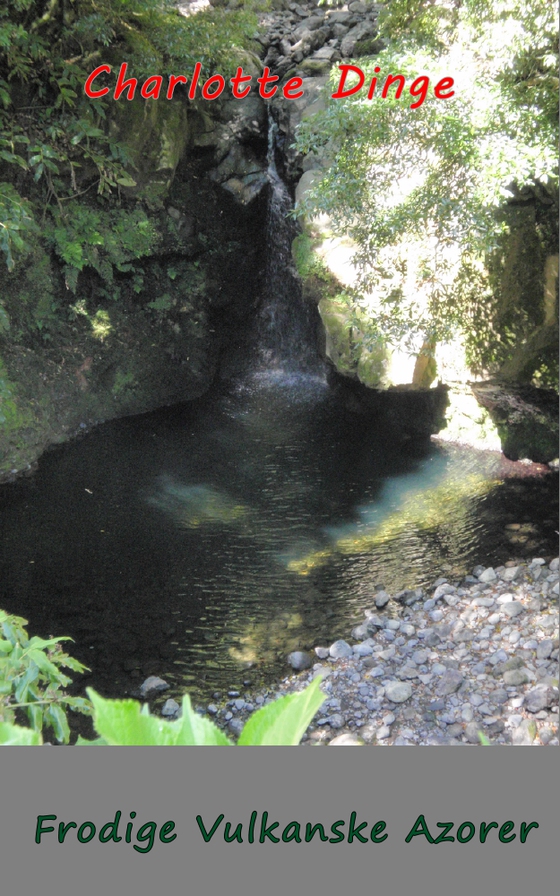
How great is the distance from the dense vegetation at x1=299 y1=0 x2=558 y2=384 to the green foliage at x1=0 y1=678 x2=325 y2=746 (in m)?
3.93

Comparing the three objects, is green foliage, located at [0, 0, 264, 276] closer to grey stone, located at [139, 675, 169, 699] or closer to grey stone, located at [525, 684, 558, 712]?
grey stone, located at [139, 675, 169, 699]

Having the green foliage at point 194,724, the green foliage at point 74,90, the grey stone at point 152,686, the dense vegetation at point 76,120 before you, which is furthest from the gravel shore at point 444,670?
the green foliage at point 74,90

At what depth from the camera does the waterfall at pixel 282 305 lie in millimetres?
8922

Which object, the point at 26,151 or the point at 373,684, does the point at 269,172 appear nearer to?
the point at 26,151

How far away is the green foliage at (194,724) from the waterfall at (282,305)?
327 inches

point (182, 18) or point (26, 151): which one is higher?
point (182, 18)

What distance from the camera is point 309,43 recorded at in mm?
8773

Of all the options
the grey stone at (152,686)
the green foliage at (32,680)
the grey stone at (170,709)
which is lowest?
the grey stone at (170,709)

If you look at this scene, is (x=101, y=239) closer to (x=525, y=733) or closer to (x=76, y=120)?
(x=76, y=120)

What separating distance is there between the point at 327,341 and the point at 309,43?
462 centimetres

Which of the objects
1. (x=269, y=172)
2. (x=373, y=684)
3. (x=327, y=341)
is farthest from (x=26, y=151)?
(x=373, y=684)

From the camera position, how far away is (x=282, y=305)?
31.2 feet

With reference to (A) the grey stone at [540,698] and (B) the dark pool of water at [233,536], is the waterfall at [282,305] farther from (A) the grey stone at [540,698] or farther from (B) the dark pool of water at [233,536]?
(A) the grey stone at [540,698]

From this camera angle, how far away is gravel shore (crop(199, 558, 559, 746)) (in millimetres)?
3406
